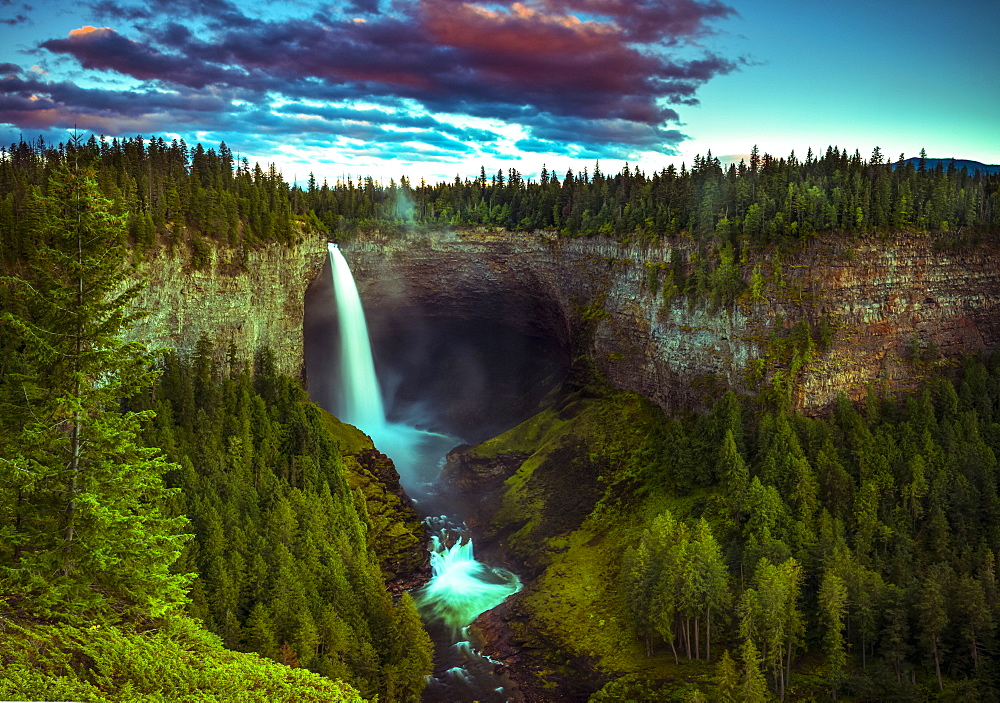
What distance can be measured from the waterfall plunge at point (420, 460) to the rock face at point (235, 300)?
32.1ft

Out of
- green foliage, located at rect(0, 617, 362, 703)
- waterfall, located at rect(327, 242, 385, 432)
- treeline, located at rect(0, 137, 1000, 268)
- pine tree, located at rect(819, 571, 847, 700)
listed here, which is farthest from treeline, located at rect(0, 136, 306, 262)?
pine tree, located at rect(819, 571, 847, 700)

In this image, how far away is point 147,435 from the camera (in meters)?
57.1

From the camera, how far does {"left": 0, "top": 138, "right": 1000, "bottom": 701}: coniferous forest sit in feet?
97.3

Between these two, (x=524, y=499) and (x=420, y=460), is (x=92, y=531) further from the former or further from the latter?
(x=420, y=460)

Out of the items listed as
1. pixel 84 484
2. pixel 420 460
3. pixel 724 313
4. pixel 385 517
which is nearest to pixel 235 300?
pixel 385 517

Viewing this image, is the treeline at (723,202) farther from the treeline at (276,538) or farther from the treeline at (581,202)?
the treeline at (276,538)

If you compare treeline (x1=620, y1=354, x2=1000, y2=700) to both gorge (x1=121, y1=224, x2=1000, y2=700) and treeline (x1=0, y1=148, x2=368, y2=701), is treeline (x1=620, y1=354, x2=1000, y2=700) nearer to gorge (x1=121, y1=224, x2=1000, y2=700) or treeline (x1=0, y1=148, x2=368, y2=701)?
gorge (x1=121, y1=224, x2=1000, y2=700)

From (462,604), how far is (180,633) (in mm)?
43704

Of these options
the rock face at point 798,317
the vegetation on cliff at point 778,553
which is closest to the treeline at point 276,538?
the vegetation on cliff at point 778,553

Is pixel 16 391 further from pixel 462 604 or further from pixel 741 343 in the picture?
pixel 741 343

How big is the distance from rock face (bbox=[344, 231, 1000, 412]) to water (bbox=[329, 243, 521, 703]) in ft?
41.8

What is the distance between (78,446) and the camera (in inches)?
1204

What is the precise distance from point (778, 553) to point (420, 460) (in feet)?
186

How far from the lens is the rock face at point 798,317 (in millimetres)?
75938
